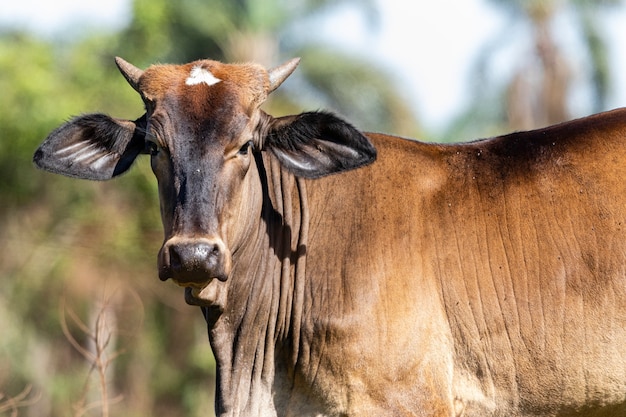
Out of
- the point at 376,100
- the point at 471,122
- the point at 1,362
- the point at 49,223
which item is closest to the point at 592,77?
the point at 471,122

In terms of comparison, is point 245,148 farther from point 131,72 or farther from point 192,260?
point 131,72

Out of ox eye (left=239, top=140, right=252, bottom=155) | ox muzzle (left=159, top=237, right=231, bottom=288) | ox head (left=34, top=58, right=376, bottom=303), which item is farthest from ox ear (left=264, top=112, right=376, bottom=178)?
ox muzzle (left=159, top=237, right=231, bottom=288)

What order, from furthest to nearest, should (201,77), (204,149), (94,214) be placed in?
(94,214) < (201,77) < (204,149)

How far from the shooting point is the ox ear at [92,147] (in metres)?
7.20

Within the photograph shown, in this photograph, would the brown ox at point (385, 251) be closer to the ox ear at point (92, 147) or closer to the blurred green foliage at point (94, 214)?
the ox ear at point (92, 147)

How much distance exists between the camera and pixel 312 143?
7.07m

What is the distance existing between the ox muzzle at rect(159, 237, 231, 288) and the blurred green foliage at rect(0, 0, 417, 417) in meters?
15.5

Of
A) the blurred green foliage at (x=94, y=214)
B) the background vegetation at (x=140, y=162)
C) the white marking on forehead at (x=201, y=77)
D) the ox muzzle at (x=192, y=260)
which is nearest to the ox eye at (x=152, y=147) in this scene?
the white marking on forehead at (x=201, y=77)

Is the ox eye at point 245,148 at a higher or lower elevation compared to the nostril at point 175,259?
higher

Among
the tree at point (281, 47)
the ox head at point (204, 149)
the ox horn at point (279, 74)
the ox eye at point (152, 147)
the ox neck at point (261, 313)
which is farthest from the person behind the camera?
the tree at point (281, 47)

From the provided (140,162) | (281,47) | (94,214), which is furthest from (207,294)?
(281,47)

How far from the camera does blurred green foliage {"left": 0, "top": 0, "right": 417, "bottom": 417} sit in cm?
2336

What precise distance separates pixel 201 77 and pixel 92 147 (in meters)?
1.12

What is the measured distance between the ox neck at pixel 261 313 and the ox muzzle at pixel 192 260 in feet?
2.89
